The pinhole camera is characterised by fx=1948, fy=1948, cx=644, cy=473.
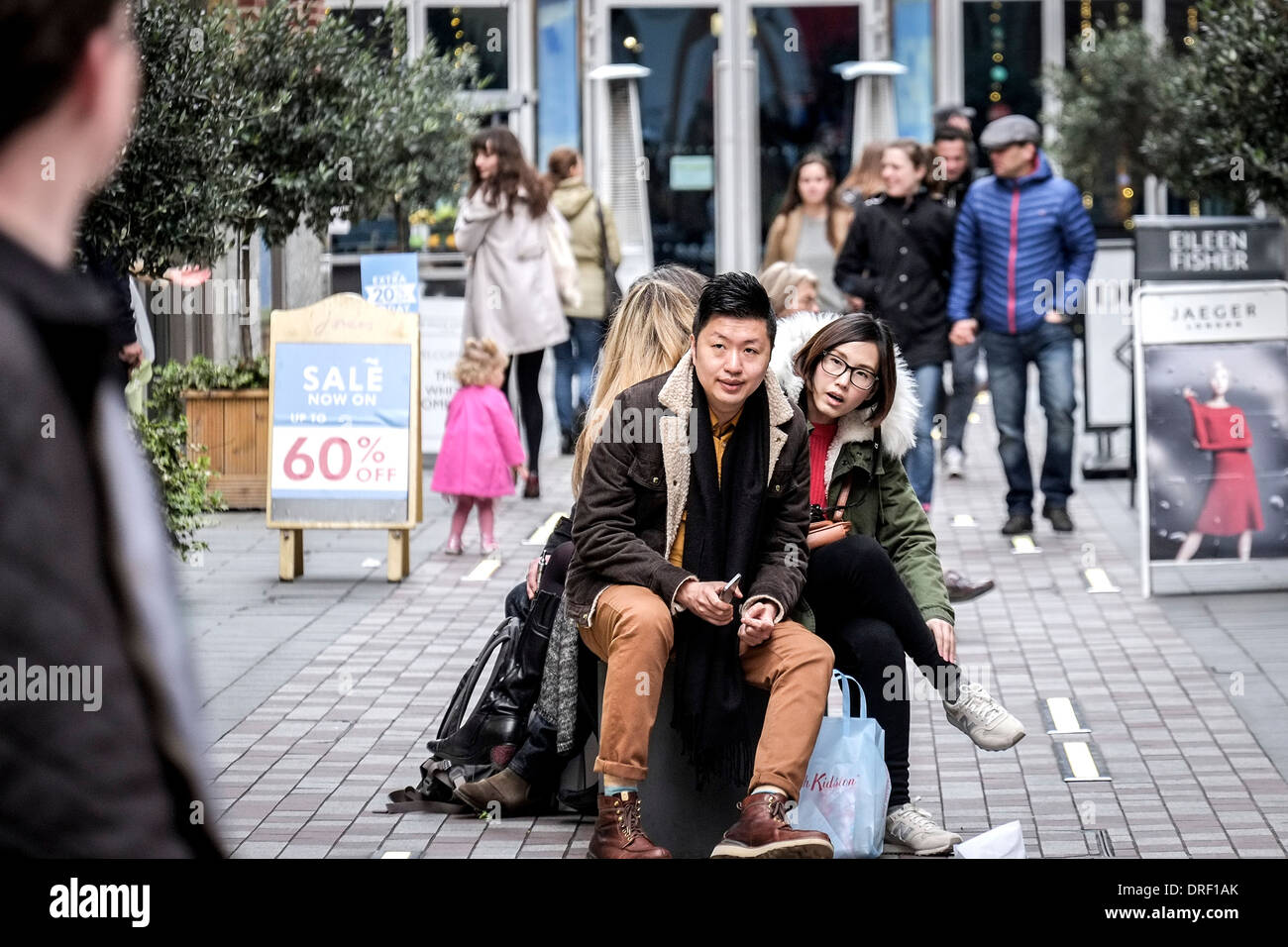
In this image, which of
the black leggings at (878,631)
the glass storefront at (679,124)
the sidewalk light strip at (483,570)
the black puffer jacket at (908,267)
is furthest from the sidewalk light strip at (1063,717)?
the glass storefront at (679,124)

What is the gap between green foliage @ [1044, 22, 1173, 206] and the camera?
61.8 feet

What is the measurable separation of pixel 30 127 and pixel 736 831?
339 cm

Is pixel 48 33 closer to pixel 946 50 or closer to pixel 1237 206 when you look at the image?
pixel 1237 206

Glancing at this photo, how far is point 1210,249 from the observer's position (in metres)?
10.3

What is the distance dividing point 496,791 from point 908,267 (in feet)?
17.9

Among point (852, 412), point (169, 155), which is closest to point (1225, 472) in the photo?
point (852, 412)

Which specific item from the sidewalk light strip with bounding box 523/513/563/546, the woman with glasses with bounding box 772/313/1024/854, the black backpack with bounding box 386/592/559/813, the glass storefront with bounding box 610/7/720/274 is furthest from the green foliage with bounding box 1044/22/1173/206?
the black backpack with bounding box 386/592/559/813

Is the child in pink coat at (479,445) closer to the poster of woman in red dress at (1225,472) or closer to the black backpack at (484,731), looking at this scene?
the poster of woman in red dress at (1225,472)

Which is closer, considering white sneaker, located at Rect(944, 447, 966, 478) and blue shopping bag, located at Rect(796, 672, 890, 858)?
blue shopping bag, located at Rect(796, 672, 890, 858)

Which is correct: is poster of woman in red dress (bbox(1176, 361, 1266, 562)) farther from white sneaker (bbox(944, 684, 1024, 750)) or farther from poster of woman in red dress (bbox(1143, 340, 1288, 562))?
white sneaker (bbox(944, 684, 1024, 750))

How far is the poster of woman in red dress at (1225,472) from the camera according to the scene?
8.59 m

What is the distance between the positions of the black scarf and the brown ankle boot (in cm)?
73

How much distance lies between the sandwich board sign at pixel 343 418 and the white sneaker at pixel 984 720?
4.34 meters

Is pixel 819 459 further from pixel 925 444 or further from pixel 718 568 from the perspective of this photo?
pixel 925 444
